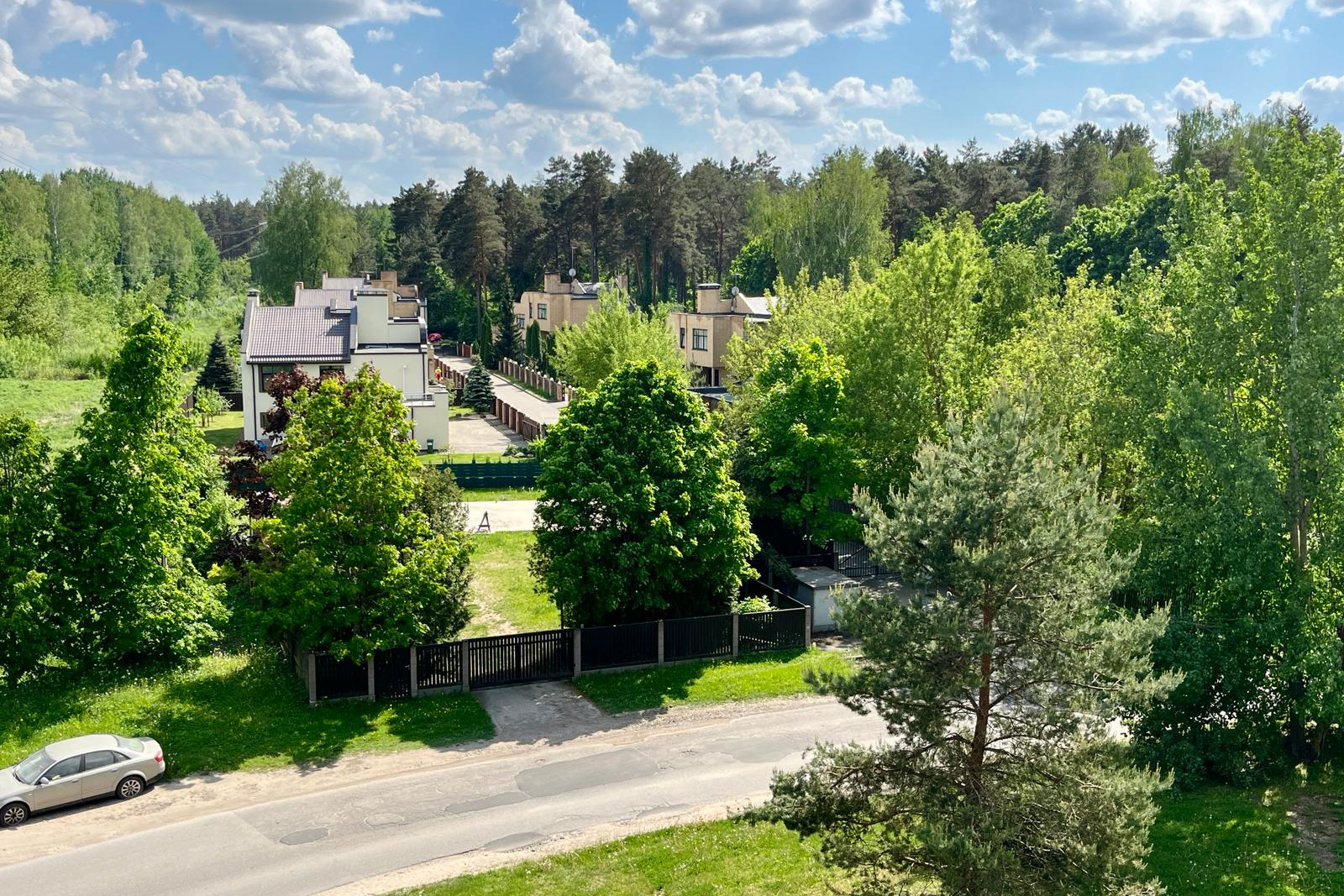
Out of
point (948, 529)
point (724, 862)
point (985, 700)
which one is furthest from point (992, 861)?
point (724, 862)

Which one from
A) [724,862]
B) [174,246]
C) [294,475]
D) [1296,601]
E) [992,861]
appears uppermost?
[174,246]

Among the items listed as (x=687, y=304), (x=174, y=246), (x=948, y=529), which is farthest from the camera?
(x=174, y=246)

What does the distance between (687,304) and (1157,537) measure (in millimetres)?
65473

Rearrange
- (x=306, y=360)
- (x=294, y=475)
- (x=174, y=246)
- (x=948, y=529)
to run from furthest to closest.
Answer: (x=174, y=246), (x=306, y=360), (x=294, y=475), (x=948, y=529)

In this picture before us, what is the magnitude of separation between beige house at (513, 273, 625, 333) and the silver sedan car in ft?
205

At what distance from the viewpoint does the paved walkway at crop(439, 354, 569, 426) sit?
2719 inches

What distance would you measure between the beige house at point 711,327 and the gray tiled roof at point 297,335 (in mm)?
21105

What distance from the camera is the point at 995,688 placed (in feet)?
47.6

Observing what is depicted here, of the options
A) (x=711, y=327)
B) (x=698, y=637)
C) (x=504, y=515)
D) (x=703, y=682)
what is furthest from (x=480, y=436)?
(x=703, y=682)

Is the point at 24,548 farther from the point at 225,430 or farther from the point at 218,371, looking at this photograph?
the point at 218,371

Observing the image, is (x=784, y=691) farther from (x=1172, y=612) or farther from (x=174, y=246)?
A: (x=174, y=246)

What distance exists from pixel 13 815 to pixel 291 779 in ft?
16.0

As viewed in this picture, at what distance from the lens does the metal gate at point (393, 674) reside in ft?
84.3

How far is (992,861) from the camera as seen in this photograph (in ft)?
41.2
